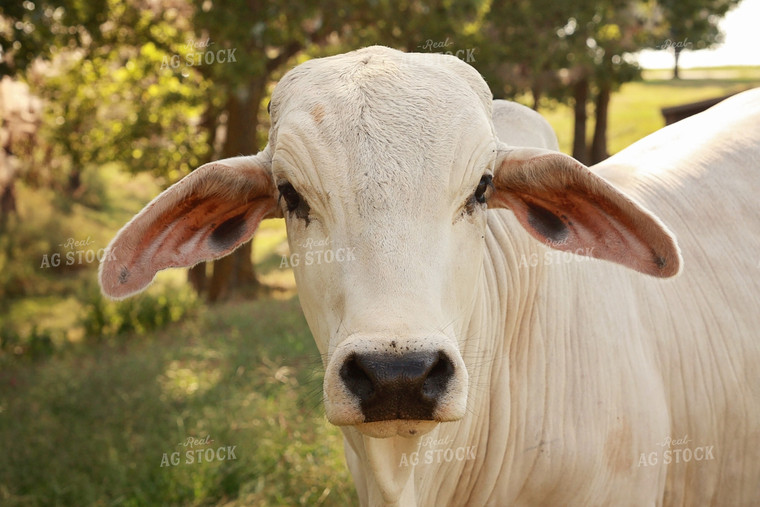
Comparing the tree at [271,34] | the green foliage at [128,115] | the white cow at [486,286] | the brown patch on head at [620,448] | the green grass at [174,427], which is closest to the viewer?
the white cow at [486,286]

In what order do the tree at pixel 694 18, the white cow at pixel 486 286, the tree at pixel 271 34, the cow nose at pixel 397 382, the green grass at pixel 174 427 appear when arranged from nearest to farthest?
1. the cow nose at pixel 397 382
2. the white cow at pixel 486 286
3. the green grass at pixel 174 427
4. the tree at pixel 271 34
5. the tree at pixel 694 18

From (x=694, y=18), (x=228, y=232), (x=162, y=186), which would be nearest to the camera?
(x=228, y=232)

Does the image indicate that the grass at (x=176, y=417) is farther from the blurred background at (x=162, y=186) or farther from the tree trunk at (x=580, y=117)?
the tree trunk at (x=580, y=117)

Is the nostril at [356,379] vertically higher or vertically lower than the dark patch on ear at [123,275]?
lower

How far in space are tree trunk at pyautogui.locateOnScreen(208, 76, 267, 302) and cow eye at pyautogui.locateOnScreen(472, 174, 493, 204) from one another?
32.1ft

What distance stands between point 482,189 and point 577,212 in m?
0.46

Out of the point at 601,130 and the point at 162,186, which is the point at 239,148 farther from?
the point at 601,130

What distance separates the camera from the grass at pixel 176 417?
5.07m

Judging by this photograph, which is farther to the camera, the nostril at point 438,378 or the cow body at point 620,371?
the cow body at point 620,371

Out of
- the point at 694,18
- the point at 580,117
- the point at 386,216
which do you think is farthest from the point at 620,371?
the point at 580,117

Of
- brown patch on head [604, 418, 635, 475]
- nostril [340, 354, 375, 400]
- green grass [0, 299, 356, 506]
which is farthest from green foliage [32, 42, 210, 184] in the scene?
nostril [340, 354, 375, 400]

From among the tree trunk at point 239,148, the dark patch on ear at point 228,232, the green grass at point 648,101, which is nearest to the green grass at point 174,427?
the dark patch on ear at point 228,232

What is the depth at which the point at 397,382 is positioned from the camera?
6.87ft

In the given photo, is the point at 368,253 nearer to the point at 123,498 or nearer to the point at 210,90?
the point at 123,498
